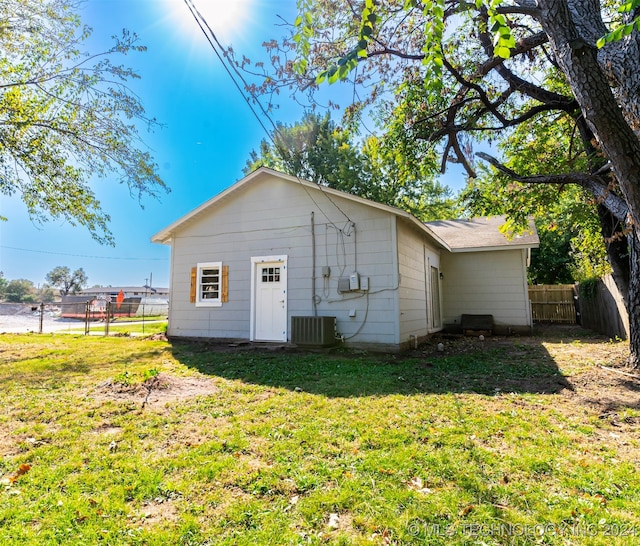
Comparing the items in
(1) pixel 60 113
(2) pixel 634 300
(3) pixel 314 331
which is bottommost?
(3) pixel 314 331

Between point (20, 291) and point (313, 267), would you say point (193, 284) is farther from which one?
point (20, 291)

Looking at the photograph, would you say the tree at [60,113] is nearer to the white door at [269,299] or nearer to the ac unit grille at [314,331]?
the white door at [269,299]

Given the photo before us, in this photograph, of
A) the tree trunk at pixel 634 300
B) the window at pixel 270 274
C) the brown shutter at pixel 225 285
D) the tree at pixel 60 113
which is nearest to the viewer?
the tree trunk at pixel 634 300

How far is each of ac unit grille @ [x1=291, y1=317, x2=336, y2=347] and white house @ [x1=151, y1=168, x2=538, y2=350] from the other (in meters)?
0.02

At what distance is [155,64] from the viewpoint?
30.1ft

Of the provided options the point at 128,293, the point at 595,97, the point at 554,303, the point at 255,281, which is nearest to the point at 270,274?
the point at 255,281

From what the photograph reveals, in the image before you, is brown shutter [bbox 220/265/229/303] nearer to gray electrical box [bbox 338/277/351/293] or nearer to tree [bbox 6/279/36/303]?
gray electrical box [bbox 338/277/351/293]

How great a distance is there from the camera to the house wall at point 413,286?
316 inches

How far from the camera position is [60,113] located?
30.7 ft

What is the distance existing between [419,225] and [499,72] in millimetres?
3332

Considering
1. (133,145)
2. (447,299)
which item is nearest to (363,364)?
(447,299)

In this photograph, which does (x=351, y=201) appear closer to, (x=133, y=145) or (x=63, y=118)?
(x=133, y=145)

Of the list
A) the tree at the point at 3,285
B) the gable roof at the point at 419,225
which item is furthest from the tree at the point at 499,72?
the tree at the point at 3,285

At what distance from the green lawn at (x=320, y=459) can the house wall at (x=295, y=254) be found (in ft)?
7.91
